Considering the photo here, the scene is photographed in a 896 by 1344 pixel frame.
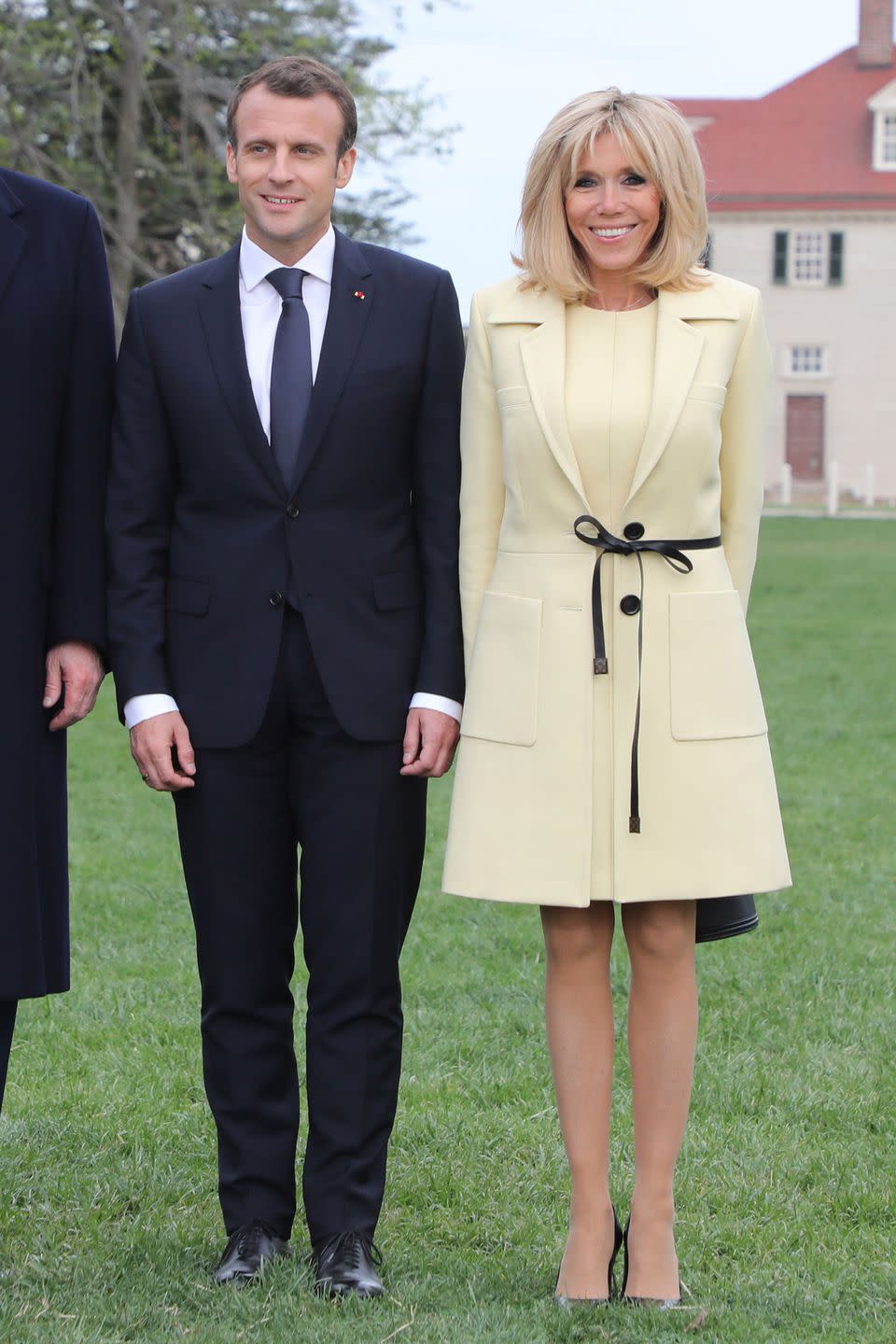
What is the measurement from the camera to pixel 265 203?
3.79 metres

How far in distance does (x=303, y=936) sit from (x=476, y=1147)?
107cm

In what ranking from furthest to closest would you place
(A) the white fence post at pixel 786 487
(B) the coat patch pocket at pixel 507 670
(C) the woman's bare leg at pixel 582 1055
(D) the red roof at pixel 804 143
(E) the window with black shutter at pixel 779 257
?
(E) the window with black shutter at pixel 779 257
(D) the red roof at pixel 804 143
(A) the white fence post at pixel 786 487
(C) the woman's bare leg at pixel 582 1055
(B) the coat patch pocket at pixel 507 670

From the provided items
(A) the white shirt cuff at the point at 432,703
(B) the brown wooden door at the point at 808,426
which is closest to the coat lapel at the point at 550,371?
(A) the white shirt cuff at the point at 432,703

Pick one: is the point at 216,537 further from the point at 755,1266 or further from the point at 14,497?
the point at 755,1266

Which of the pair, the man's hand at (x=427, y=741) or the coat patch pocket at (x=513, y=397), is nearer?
the coat patch pocket at (x=513, y=397)

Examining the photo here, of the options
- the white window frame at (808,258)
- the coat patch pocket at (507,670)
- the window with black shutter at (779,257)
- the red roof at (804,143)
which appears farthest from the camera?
the white window frame at (808,258)

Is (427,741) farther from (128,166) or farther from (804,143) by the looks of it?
(804,143)

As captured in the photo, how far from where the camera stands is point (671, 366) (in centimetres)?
365

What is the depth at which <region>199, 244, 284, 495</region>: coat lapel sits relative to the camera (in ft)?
12.4

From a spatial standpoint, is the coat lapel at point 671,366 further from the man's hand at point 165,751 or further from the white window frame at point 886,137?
the white window frame at point 886,137

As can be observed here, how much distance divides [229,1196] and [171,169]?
14197 millimetres

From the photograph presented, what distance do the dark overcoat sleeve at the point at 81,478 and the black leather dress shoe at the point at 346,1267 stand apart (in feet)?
4.19

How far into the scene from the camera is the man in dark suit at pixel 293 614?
3818 millimetres

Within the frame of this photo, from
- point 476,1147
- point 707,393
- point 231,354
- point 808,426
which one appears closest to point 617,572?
point 707,393
